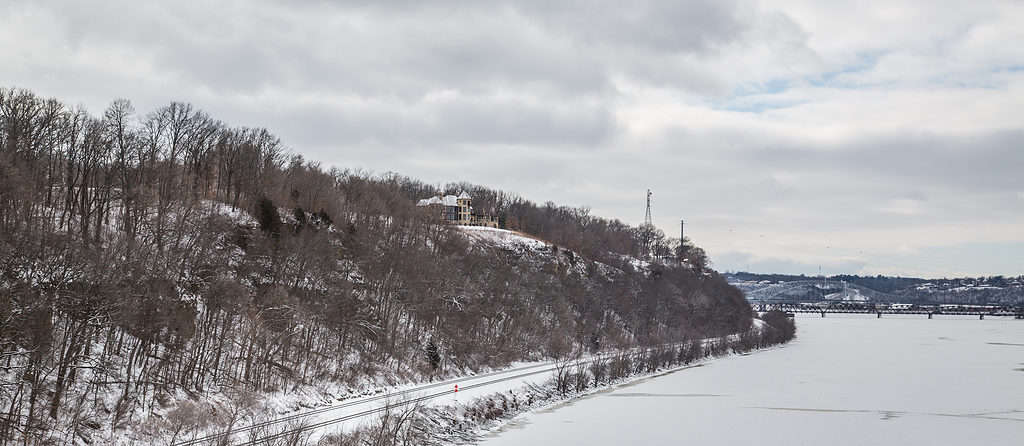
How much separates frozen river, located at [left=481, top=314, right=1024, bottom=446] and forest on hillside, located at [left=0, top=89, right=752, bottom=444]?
49.7 ft

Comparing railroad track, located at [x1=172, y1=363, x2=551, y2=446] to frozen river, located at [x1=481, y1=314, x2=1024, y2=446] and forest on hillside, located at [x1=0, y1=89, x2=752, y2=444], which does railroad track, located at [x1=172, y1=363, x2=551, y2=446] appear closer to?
forest on hillside, located at [x1=0, y1=89, x2=752, y2=444]

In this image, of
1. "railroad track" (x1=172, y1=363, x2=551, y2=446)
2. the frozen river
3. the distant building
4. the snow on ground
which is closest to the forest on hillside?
"railroad track" (x1=172, y1=363, x2=551, y2=446)

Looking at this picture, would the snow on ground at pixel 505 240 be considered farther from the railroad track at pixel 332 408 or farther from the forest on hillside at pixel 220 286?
the railroad track at pixel 332 408

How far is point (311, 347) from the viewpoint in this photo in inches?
2082

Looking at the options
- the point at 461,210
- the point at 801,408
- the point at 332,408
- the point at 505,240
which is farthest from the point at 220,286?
the point at 461,210

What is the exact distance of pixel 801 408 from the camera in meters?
57.4

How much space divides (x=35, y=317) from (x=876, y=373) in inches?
3105

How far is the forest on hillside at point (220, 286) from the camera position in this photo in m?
35.0

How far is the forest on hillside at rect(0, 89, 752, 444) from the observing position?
115 feet

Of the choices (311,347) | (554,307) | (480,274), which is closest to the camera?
(311,347)

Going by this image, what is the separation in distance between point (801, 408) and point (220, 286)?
42351 millimetres

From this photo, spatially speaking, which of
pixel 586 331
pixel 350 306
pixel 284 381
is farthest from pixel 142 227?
pixel 586 331

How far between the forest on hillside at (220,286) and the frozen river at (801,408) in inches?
596

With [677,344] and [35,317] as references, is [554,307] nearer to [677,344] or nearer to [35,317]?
[677,344]
